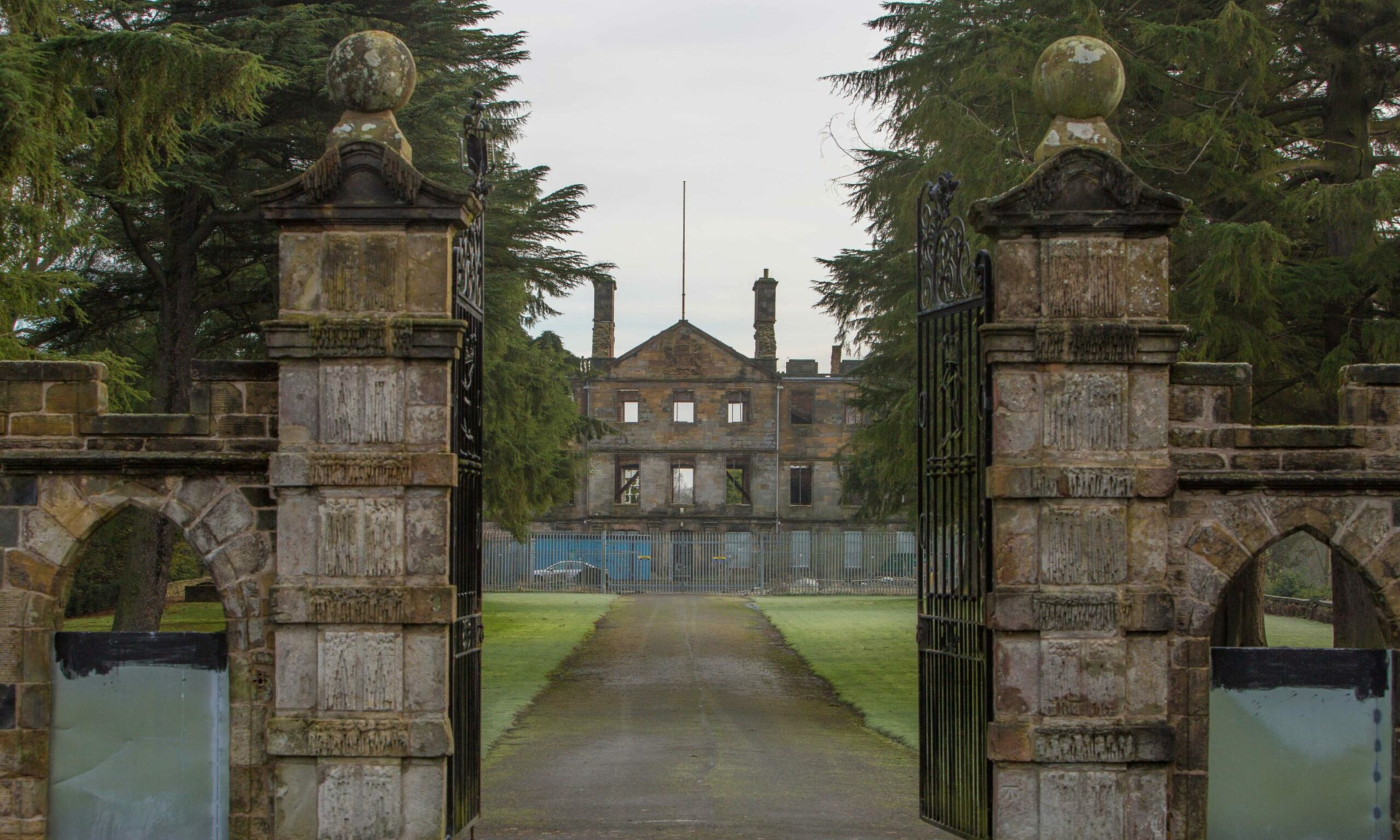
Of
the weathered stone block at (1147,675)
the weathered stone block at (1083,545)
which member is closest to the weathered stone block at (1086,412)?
the weathered stone block at (1083,545)

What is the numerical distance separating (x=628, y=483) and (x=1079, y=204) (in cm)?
4540

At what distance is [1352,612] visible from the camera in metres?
14.4

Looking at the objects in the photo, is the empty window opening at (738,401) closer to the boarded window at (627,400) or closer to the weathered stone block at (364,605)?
the boarded window at (627,400)

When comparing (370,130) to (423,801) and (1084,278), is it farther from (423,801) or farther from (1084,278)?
(1084,278)

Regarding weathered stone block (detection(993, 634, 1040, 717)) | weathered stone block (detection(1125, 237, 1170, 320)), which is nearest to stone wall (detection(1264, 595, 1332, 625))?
weathered stone block (detection(1125, 237, 1170, 320))

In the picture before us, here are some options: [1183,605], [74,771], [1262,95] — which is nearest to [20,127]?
[74,771]

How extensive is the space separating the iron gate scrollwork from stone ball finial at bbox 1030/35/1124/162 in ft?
10.9

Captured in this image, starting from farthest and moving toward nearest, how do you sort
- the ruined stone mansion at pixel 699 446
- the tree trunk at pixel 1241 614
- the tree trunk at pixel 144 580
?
the ruined stone mansion at pixel 699 446
the tree trunk at pixel 144 580
the tree trunk at pixel 1241 614

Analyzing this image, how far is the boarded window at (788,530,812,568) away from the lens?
45094mm

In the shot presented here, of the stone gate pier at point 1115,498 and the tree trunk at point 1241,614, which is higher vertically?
the stone gate pier at point 1115,498

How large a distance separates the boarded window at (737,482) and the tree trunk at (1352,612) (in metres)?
37.6

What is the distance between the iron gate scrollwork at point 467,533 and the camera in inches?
305

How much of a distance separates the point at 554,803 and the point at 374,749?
9.85 feet

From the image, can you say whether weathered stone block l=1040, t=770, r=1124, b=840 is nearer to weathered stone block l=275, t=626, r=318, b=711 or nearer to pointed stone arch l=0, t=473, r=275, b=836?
weathered stone block l=275, t=626, r=318, b=711
